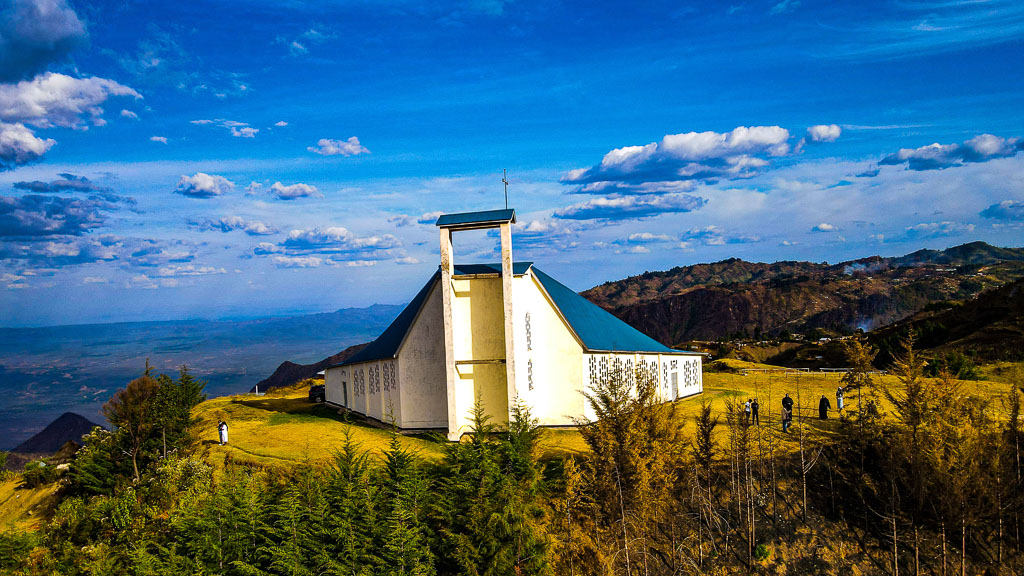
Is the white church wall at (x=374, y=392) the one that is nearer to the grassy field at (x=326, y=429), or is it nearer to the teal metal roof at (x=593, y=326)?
the grassy field at (x=326, y=429)

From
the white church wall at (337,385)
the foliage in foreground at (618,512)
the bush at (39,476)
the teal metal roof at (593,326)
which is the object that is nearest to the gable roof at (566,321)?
the teal metal roof at (593,326)

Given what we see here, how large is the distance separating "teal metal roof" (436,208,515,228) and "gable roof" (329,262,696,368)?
2414 millimetres

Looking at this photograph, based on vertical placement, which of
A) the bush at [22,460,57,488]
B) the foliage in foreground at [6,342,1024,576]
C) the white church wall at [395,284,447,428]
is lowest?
the bush at [22,460,57,488]

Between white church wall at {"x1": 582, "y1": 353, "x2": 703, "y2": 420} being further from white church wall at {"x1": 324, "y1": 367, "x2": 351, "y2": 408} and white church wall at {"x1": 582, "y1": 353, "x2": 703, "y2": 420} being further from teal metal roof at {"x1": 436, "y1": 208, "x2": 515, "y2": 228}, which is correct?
white church wall at {"x1": 324, "y1": 367, "x2": 351, "y2": 408}

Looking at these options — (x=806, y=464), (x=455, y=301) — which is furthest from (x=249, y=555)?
(x=806, y=464)

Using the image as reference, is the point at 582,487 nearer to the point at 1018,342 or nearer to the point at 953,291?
the point at 1018,342

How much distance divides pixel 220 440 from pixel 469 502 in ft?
59.7

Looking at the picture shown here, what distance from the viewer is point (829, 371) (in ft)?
160

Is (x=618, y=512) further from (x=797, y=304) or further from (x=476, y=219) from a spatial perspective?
(x=797, y=304)

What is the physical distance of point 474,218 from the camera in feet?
89.7

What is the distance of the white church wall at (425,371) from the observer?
29.4m

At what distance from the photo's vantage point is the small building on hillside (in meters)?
27.4

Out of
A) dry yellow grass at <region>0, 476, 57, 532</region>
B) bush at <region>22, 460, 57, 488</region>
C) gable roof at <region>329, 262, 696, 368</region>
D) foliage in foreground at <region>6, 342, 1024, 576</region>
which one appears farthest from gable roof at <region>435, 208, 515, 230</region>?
bush at <region>22, 460, 57, 488</region>

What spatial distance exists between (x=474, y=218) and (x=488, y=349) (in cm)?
602
